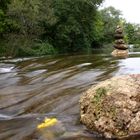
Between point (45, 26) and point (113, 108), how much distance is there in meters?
41.9

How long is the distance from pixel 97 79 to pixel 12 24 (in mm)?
33459

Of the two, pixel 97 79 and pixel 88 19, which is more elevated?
pixel 88 19

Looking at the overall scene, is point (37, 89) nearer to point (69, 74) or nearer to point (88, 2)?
point (69, 74)

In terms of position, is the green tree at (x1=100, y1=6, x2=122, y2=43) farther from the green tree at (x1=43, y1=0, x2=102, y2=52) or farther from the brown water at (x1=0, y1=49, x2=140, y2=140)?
the brown water at (x1=0, y1=49, x2=140, y2=140)

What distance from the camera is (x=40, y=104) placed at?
32.8 ft

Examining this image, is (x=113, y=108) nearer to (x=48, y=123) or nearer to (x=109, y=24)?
(x=48, y=123)

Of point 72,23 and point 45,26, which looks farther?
point 72,23

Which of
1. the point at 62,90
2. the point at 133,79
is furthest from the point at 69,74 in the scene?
the point at 133,79

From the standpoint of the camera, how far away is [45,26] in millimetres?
48500

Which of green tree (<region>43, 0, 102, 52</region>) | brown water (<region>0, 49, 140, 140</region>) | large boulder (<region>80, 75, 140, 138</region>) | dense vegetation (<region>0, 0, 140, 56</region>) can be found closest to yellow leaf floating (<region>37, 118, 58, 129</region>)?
brown water (<region>0, 49, 140, 140</region>)

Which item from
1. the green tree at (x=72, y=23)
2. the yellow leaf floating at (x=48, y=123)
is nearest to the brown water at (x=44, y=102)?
the yellow leaf floating at (x=48, y=123)

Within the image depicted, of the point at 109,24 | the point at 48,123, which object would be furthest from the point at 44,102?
the point at 109,24

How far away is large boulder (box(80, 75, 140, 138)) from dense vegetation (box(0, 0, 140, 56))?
104ft

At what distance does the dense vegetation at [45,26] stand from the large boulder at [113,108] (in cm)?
3169
